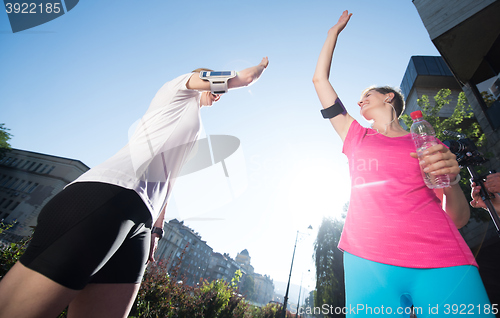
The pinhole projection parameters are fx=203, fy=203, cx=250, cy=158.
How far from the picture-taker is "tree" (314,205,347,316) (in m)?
16.8

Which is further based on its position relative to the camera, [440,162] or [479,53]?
[479,53]

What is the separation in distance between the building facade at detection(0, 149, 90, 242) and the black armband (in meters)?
54.8

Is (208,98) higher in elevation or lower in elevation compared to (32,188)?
lower

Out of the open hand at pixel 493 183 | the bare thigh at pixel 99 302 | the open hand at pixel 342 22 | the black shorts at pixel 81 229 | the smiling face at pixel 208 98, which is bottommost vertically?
the bare thigh at pixel 99 302

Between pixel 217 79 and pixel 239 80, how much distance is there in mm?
188

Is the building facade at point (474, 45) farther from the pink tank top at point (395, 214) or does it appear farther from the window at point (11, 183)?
the window at point (11, 183)

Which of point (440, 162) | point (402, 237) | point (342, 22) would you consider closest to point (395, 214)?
point (402, 237)

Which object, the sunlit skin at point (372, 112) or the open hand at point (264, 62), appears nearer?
the sunlit skin at point (372, 112)

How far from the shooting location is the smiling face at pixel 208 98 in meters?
1.78

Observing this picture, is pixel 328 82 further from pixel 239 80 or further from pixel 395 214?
pixel 395 214

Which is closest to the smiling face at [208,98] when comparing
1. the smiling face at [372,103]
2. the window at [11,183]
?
the smiling face at [372,103]

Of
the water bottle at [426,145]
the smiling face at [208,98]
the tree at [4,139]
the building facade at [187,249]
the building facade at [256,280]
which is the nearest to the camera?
the water bottle at [426,145]

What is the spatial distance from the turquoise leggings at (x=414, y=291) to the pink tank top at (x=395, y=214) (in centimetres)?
4

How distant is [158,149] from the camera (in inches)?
49.6
